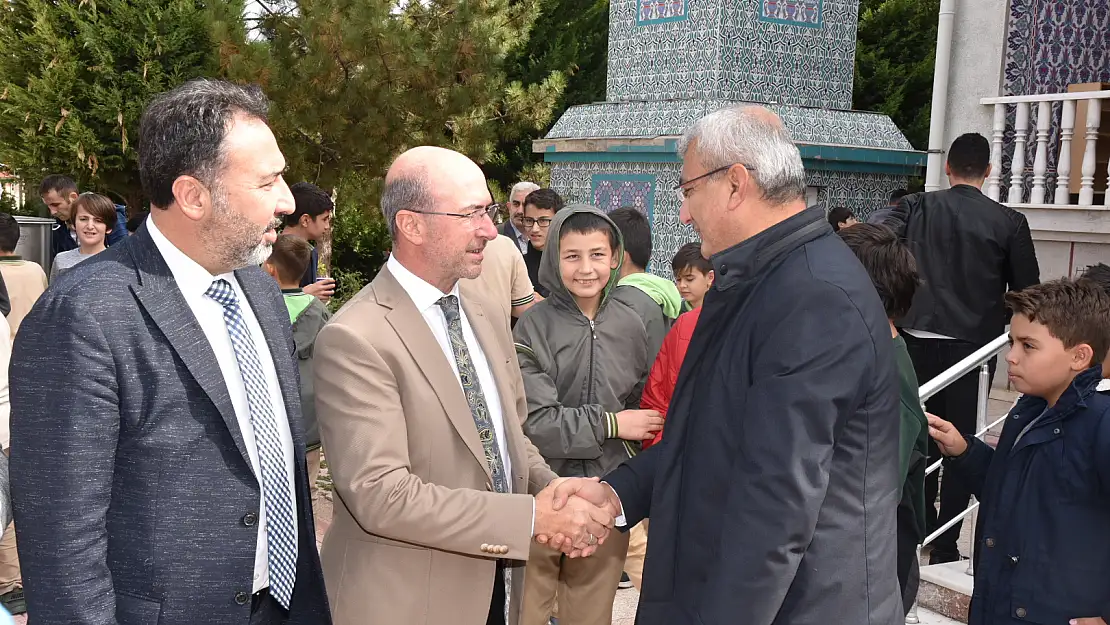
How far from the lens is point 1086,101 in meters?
7.85

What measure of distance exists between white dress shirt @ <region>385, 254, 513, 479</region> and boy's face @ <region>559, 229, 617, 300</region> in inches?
40.8

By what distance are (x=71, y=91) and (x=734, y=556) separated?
15402 mm

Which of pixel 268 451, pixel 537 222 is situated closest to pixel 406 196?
pixel 268 451

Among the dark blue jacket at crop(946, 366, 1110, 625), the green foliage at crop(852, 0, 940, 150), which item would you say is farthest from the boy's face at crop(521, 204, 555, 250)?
the green foliage at crop(852, 0, 940, 150)

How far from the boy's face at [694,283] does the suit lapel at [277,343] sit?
2.60 meters

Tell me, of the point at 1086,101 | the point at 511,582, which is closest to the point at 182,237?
the point at 511,582

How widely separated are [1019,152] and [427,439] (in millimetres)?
6730

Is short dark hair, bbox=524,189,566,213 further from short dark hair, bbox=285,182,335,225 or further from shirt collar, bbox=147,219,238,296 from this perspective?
shirt collar, bbox=147,219,238,296

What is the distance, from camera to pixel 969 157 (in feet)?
18.0

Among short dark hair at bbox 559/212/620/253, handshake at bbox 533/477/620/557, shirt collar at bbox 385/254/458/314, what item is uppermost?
short dark hair at bbox 559/212/620/253

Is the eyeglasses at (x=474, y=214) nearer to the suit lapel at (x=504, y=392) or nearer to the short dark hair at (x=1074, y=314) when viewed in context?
the suit lapel at (x=504, y=392)

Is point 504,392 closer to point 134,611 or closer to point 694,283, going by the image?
point 134,611

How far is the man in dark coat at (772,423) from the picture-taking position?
78.8 inches

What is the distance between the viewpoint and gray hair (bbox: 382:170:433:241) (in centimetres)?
273
